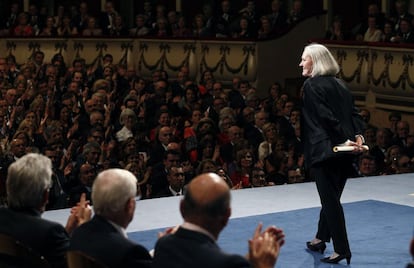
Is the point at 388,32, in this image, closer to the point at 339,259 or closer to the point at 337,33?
the point at 337,33

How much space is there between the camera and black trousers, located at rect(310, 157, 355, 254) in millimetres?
5887

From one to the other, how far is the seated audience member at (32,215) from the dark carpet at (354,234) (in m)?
2.05

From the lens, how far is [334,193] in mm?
5930

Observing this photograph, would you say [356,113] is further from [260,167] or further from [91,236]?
[260,167]

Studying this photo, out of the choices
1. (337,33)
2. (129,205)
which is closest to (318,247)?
(129,205)

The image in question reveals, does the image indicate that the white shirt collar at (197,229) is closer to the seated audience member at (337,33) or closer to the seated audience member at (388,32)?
the seated audience member at (388,32)

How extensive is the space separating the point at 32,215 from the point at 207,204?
3.27ft

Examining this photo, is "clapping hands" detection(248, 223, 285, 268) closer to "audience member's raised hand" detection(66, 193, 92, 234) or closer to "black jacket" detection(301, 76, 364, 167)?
"audience member's raised hand" detection(66, 193, 92, 234)

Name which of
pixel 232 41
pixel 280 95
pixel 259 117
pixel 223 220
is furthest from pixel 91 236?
pixel 232 41

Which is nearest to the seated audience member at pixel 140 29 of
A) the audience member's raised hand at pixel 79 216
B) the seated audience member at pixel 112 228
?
the audience member's raised hand at pixel 79 216

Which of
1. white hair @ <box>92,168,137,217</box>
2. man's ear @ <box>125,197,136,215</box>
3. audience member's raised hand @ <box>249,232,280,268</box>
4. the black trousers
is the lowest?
the black trousers

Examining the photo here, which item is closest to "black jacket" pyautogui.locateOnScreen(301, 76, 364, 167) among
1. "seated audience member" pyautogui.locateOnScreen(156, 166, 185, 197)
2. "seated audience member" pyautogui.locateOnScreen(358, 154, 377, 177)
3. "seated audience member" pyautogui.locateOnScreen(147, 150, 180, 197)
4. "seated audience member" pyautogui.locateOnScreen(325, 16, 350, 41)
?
"seated audience member" pyautogui.locateOnScreen(156, 166, 185, 197)

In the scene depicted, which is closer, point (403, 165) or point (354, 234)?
point (354, 234)

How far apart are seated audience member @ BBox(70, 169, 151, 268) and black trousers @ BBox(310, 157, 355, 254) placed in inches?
83.6
